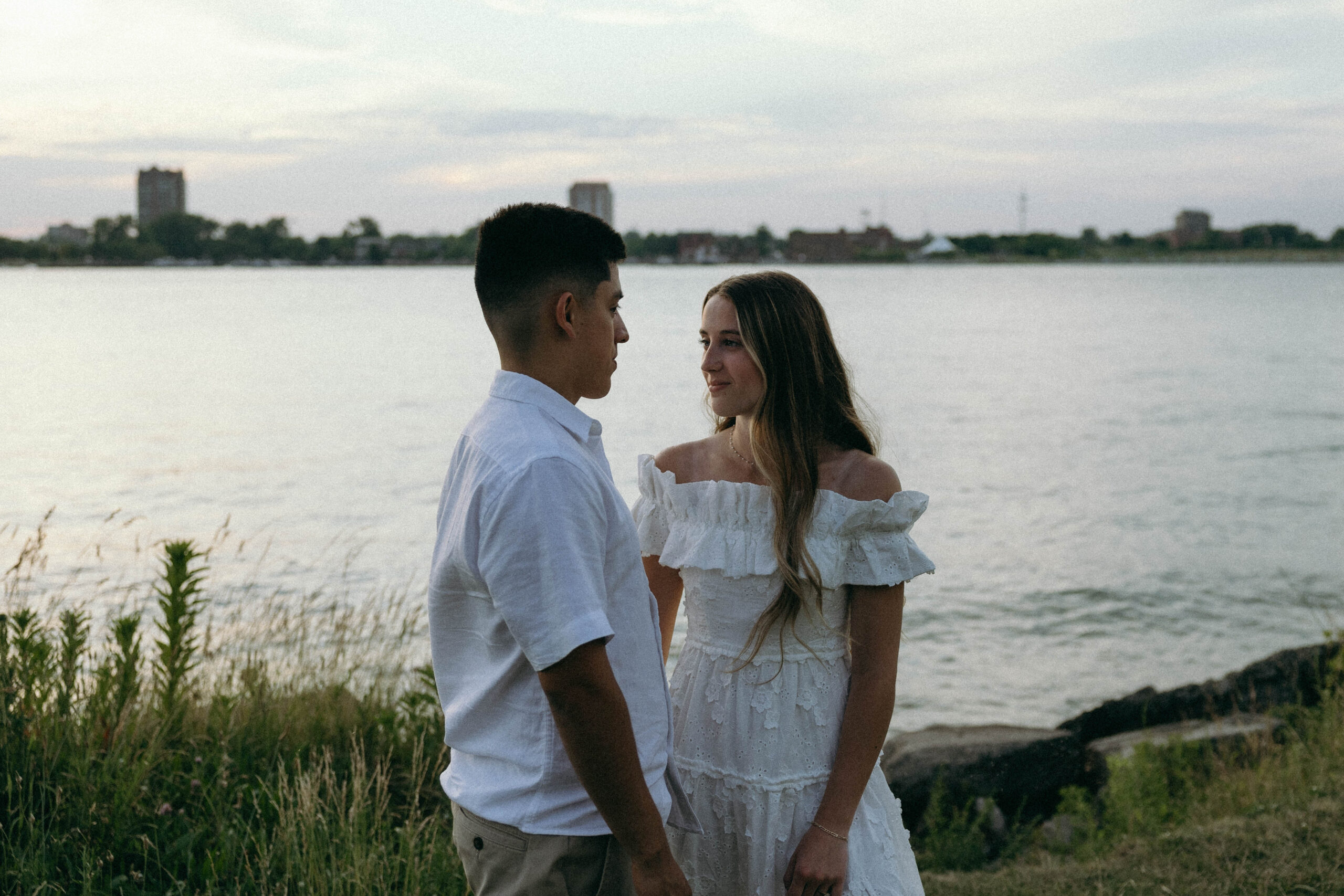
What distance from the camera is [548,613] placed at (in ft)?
6.53

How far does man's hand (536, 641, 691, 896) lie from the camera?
6.65 ft

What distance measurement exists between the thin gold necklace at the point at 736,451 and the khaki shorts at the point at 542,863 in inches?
46.1

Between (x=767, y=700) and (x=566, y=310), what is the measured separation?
48.4 inches

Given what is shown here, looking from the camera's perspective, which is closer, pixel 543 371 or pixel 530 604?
pixel 530 604

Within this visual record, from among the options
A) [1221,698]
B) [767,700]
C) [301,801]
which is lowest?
[1221,698]

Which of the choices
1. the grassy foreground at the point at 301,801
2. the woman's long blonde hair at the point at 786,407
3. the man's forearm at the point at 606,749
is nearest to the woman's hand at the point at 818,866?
the woman's long blonde hair at the point at 786,407

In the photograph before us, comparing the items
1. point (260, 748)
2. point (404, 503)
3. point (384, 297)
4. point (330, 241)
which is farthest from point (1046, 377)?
point (330, 241)

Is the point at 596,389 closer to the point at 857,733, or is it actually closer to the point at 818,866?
the point at 857,733

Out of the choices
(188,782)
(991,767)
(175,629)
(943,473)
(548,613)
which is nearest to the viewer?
(548,613)

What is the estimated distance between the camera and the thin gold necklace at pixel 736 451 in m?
3.07

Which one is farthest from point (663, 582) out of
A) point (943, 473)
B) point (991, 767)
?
point (943, 473)

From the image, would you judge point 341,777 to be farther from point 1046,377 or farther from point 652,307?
point 652,307

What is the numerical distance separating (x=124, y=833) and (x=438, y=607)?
2857mm

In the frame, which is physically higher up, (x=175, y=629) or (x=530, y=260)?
(x=530, y=260)
